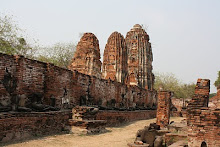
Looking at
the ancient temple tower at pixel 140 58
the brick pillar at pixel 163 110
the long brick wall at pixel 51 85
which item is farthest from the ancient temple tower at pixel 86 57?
the ancient temple tower at pixel 140 58

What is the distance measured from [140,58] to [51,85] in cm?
2654

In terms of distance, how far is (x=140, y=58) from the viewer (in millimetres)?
35031

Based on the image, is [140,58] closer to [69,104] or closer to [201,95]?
[69,104]

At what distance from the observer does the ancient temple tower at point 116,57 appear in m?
30.8

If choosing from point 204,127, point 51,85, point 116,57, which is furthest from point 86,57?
point 116,57

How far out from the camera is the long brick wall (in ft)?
25.1

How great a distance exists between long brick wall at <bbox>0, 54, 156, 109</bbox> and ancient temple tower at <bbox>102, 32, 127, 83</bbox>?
1490 centimetres

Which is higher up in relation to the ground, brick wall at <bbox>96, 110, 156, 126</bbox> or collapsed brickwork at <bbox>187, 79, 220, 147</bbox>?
collapsed brickwork at <bbox>187, 79, 220, 147</bbox>

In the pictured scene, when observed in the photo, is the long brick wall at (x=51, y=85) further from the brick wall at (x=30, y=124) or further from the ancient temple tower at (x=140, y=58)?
the ancient temple tower at (x=140, y=58)

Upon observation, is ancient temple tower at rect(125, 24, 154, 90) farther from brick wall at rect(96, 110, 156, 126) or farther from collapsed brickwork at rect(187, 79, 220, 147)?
collapsed brickwork at rect(187, 79, 220, 147)

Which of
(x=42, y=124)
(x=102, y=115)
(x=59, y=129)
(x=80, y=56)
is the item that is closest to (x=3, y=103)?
(x=42, y=124)

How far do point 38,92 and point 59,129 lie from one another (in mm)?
1542

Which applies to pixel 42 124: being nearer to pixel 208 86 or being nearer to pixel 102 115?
pixel 102 115

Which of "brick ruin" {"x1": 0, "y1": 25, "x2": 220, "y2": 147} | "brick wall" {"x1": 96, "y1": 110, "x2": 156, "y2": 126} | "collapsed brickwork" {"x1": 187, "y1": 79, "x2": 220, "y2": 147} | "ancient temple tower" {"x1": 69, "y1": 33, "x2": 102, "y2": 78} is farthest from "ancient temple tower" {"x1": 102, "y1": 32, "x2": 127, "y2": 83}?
"collapsed brickwork" {"x1": 187, "y1": 79, "x2": 220, "y2": 147}
